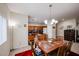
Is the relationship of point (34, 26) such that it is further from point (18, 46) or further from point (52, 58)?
point (52, 58)

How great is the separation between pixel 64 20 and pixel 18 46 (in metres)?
1.45

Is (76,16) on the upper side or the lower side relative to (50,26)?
upper

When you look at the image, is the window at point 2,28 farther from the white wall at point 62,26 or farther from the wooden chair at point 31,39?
the white wall at point 62,26

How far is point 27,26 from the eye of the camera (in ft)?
8.10

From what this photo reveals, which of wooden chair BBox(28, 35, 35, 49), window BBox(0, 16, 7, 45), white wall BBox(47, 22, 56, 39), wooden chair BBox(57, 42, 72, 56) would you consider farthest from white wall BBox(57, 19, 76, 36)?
window BBox(0, 16, 7, 45)

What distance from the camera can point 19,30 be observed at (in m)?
2.43

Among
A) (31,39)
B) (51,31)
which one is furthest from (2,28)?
(51,31)

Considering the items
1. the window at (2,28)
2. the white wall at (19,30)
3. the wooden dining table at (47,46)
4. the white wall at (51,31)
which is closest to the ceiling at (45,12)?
the white wall at (19,30)

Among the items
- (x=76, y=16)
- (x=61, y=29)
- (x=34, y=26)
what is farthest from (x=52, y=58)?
(x=76, y=16)

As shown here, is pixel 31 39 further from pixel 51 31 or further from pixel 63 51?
pixel 63 51

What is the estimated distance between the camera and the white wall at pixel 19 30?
237 cm

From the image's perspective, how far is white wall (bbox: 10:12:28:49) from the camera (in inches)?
93.5

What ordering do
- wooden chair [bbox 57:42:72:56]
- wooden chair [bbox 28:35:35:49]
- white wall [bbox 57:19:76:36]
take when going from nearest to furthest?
wooden chair [bbox 57:42:72:56] < wooden chair [bbox 28:35:35:49] < white wall [bbox 57:19:76:36]

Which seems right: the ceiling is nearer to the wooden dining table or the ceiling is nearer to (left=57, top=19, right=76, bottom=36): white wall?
(left=57, top=19, right=76, bottom=36): white wall
